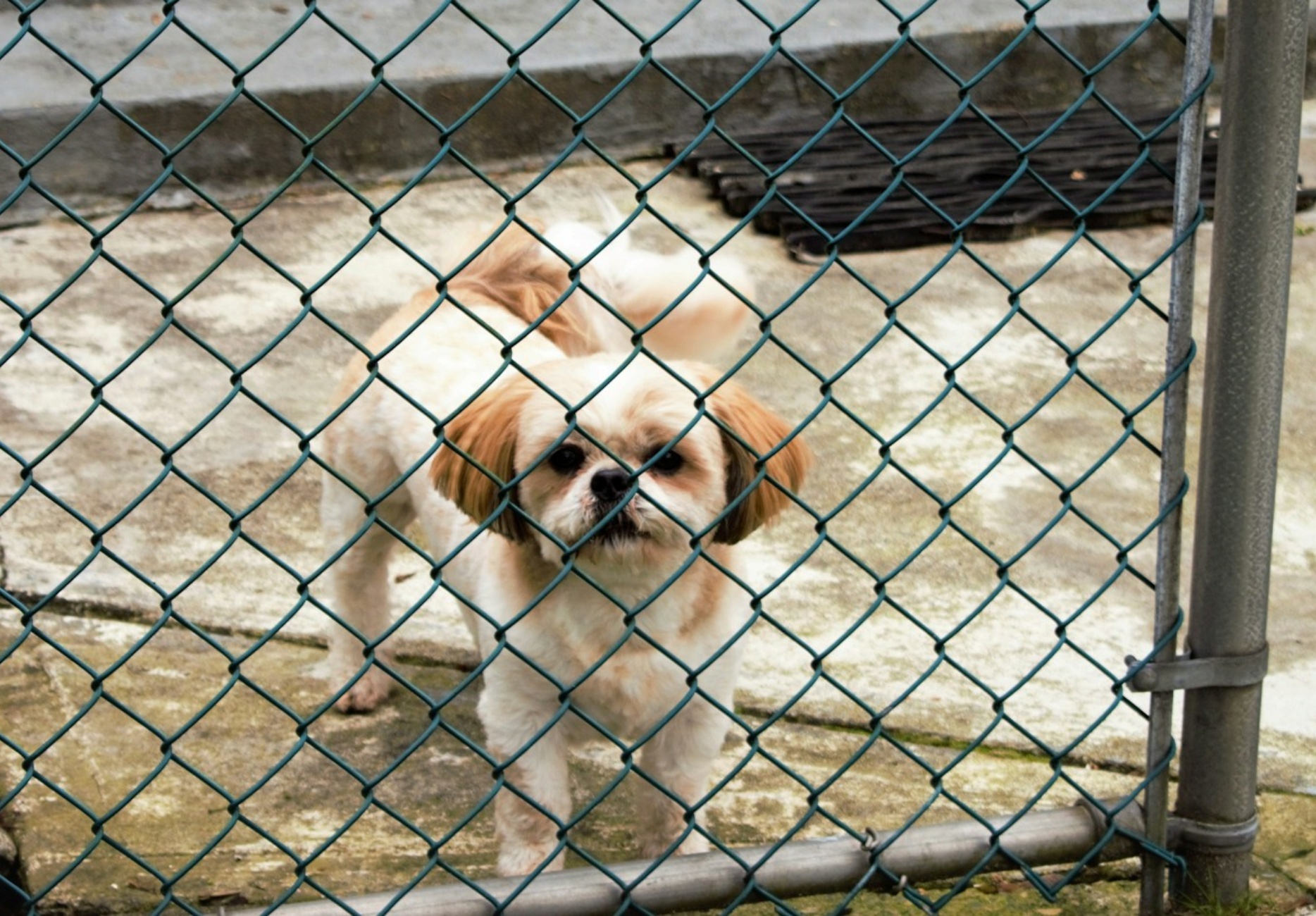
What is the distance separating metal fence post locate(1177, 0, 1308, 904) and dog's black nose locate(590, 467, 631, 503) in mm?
852

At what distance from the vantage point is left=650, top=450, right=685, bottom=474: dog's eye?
273cm

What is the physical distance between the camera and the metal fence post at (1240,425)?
7.30ft

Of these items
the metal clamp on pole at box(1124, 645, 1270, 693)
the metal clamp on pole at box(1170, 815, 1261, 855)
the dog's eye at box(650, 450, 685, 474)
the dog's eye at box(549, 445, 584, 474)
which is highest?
the dog's eye at box(650, 450, 685, 474)

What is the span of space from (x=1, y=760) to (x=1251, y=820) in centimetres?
217

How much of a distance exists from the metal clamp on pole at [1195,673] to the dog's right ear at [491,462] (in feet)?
3.21

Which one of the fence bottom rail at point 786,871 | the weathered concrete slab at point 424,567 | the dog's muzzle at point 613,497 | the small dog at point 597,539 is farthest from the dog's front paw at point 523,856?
the dog's muzzle at point 613,497

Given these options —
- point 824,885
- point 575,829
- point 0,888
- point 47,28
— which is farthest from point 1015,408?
point 47,28

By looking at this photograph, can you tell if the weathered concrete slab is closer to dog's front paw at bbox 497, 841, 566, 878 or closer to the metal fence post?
dog's front paw at bbox 497, 841, 566, 878

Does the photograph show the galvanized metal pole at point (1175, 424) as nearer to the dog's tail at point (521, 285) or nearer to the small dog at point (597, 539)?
the small dog at point (597, 539)

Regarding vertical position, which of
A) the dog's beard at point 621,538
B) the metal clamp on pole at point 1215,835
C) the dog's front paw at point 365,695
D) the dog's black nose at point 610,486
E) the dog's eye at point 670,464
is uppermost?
the dog's eye at point 670,464

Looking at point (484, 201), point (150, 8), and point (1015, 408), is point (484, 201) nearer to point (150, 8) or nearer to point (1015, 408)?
point (150, 8)

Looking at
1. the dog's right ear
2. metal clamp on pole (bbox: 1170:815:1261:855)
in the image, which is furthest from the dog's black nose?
metal clamp on pole (bbox: 1170:815:1261:855)

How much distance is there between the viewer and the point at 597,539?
106 inches

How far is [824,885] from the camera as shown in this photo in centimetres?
247
